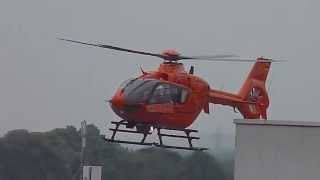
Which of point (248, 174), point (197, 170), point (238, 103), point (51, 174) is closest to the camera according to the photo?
point (248, 174)

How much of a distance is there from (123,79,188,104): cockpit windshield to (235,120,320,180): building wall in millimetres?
3289

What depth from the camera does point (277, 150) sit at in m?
24.3

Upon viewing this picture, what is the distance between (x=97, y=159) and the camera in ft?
156

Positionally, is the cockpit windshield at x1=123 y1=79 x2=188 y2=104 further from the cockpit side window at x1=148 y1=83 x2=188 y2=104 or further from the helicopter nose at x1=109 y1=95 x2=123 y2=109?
the helicopter nose at x1=109 y1=95 x2=123 y2=109

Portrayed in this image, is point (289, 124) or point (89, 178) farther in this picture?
point (89, 178)

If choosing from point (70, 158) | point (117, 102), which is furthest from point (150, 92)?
point (70, 158)

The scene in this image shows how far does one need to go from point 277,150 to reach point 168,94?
4.55 metres

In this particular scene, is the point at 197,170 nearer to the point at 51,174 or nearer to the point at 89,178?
the point at 51,174

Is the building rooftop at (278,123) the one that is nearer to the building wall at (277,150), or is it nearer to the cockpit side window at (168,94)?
the building wall at (277,150)

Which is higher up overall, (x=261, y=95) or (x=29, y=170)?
(x=261, y=95)

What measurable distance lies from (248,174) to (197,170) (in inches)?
707

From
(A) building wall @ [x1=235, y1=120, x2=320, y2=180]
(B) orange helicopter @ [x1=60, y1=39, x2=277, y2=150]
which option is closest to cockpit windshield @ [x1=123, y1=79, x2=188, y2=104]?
(B) orange helicopter @ [x1=60, y1=39, x2=277, y2=150]

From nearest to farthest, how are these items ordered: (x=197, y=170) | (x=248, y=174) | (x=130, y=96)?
(x=248, y=174), (x=130, y=96), (x=197, y=170)

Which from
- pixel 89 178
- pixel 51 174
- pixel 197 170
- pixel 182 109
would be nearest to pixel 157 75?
pixel 182 109
